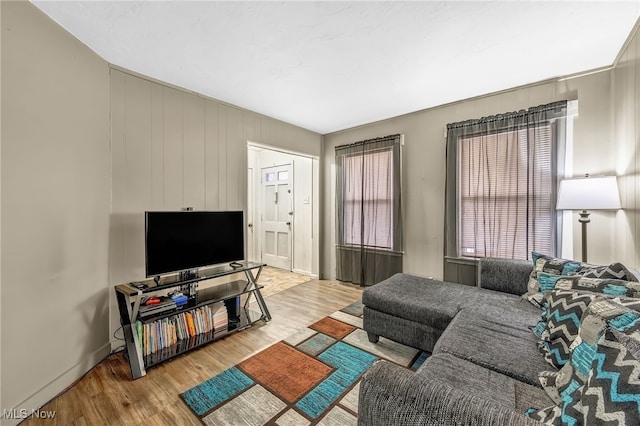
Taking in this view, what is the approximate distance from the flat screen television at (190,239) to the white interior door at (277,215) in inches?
84.7

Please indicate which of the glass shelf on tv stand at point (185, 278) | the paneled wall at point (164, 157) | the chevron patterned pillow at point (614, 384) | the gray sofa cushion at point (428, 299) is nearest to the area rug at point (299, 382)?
the gray sofa cushion at point (428, 299)

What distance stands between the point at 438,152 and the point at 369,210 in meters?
1.22

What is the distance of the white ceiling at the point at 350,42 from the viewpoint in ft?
5.41

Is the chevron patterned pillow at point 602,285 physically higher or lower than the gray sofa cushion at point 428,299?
higher

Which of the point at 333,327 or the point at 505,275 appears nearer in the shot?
the point at 505,275

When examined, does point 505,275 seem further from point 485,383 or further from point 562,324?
point 485,383

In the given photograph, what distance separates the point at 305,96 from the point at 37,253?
2.63 metres

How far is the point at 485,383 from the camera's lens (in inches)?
46.8

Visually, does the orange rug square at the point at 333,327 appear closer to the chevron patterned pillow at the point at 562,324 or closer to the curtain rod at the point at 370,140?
the chevron patterned pillow at the point at 562,324

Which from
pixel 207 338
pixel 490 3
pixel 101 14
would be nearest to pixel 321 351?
pixel 207 338

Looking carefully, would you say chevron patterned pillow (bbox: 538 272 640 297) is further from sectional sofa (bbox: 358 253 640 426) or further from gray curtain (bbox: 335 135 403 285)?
gray curtain (bbox: 335 135 403 285)

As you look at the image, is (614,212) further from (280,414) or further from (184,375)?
(184,375)

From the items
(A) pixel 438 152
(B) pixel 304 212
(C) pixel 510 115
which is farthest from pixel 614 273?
(B) pixel 304 212

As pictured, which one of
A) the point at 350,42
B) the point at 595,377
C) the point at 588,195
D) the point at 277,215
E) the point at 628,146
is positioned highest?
the point at 350,42
